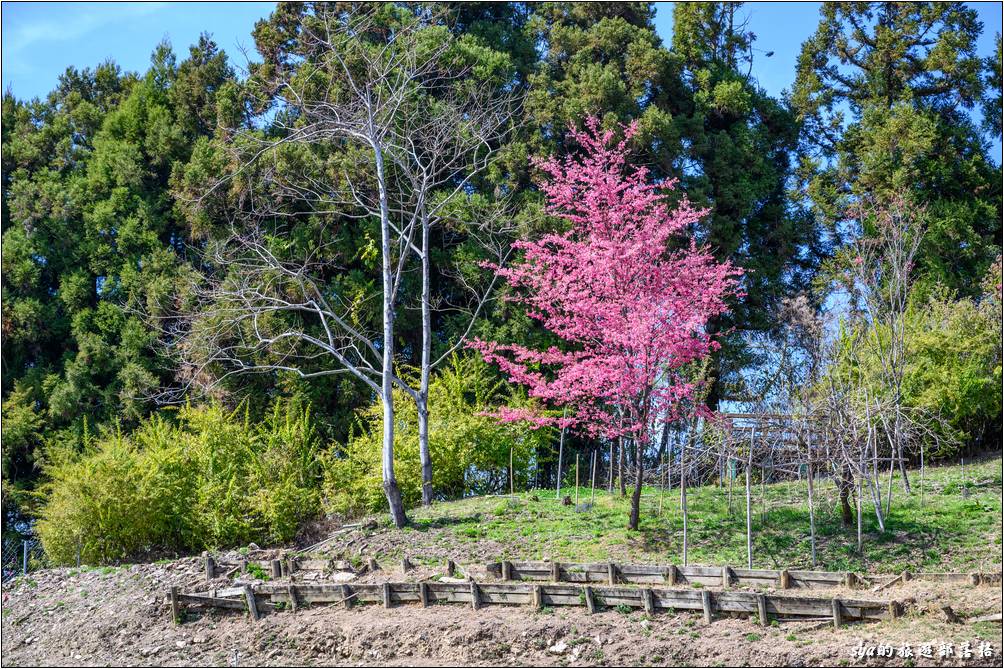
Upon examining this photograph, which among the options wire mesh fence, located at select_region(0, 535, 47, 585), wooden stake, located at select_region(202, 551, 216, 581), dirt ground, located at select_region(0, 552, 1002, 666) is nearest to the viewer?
dirt ground, located at select_region(0, 552, 1002, 666)

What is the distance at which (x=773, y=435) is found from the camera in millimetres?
12312

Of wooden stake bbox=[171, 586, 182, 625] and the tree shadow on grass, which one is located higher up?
the tree shadow on grass

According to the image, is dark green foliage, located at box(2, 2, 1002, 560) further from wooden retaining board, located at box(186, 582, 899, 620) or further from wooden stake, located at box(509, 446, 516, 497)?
wooden retaining board, located at box(186, 582, 899, 620)

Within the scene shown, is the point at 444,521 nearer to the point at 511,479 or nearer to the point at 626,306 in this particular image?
the point at 511,479

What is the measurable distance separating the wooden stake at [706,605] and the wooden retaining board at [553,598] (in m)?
0.02

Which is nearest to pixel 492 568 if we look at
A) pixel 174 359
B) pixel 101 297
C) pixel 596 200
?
pixel 596 200

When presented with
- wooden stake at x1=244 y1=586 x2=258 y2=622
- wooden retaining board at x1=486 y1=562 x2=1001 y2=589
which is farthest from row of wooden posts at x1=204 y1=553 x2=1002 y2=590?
wooden stake at x1=244 y1=586 x2=258 y2=622

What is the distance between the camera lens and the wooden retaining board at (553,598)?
28.9 ft

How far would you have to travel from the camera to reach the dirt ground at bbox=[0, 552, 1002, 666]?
8.38 meters

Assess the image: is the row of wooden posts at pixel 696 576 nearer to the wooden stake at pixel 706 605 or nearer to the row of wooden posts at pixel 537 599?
the row of wooden posts at pixel 537 599

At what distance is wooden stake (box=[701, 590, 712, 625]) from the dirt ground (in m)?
0.10

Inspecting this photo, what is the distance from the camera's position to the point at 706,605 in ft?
30.3

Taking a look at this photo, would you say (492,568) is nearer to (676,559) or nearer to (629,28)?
(676,559)

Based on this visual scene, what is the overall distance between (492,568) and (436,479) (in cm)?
532
